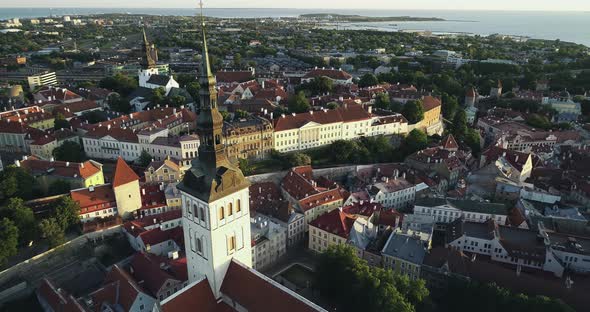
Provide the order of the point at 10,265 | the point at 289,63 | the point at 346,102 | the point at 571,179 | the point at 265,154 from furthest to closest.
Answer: the point at 289,63 < the point at 346,102 < the point at 265,154 < the point at 571,179 < the point at 10,265

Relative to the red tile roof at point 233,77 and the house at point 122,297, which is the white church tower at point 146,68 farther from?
the house at point 122,297

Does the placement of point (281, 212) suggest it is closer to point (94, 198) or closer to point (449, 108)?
point (94, 198)

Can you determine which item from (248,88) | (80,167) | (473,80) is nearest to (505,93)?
(473,80)

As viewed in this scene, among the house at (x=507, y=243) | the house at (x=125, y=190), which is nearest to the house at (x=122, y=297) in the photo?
the house at (x=125, y=190)

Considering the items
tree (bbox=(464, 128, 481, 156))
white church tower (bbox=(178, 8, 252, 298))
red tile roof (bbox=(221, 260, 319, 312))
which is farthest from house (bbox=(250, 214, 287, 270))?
tree (bbox=(464, 128, 481, 156))

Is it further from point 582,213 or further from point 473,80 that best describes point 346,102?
point 473,80

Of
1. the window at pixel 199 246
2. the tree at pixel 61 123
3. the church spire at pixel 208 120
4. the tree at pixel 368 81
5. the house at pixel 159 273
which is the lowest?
the house at pixel 159 273

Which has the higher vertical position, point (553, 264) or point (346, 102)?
point (346, 102)

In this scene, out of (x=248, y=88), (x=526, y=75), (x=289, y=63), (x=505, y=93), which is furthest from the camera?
(x=289, y=63)
